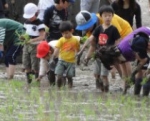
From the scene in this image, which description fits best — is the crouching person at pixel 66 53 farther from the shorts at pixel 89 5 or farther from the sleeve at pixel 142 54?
the shorts at pixel 89 5

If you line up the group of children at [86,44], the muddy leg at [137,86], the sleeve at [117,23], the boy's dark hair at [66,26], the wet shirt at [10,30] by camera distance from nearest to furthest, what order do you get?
the group of children at [86,44], the muddy leg at [137,86], the sleeve at [117,23], the boy's dark hair at [66,26], the wet shirt at [10,30]

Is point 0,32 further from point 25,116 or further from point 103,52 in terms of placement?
point 25,116

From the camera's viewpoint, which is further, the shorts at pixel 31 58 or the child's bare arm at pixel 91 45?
the shorts at pixel 31 58

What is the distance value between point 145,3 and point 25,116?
51.5 ft

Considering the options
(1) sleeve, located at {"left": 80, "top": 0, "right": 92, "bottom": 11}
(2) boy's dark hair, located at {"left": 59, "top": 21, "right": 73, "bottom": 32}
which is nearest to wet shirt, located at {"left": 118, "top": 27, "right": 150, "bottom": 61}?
(2) boy's dark hair, located at {"left": 59, "top": 21, "right": 73, "bottom": 32}

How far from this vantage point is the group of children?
39.3 feet

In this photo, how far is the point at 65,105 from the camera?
10.6 meters

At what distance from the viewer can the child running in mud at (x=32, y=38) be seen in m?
14.1

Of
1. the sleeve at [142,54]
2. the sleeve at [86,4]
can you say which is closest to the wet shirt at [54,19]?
the sleeve at [86,4]

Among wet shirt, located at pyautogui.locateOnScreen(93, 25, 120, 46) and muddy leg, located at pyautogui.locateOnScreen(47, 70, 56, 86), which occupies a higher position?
wet shirt, located at pyautogui.locateOnScreen(93, 25, 120, 46)

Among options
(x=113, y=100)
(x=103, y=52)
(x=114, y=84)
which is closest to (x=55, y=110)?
(x=113, y=100)

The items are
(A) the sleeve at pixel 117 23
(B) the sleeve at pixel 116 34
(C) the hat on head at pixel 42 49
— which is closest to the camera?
(B) the sleeve at pixel 116 34

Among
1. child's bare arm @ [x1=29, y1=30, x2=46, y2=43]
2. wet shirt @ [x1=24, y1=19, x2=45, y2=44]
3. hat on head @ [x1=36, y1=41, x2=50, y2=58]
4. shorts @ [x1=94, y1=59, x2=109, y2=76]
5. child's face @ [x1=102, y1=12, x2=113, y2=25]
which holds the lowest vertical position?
shorts @ [x1=94, y1=59, x2=109, y2=76]

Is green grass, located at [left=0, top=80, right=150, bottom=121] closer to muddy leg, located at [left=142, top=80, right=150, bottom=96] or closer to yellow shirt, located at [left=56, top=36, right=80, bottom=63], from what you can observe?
muddy leg, located at [left=142, top=80, right=150, bottom=96]
